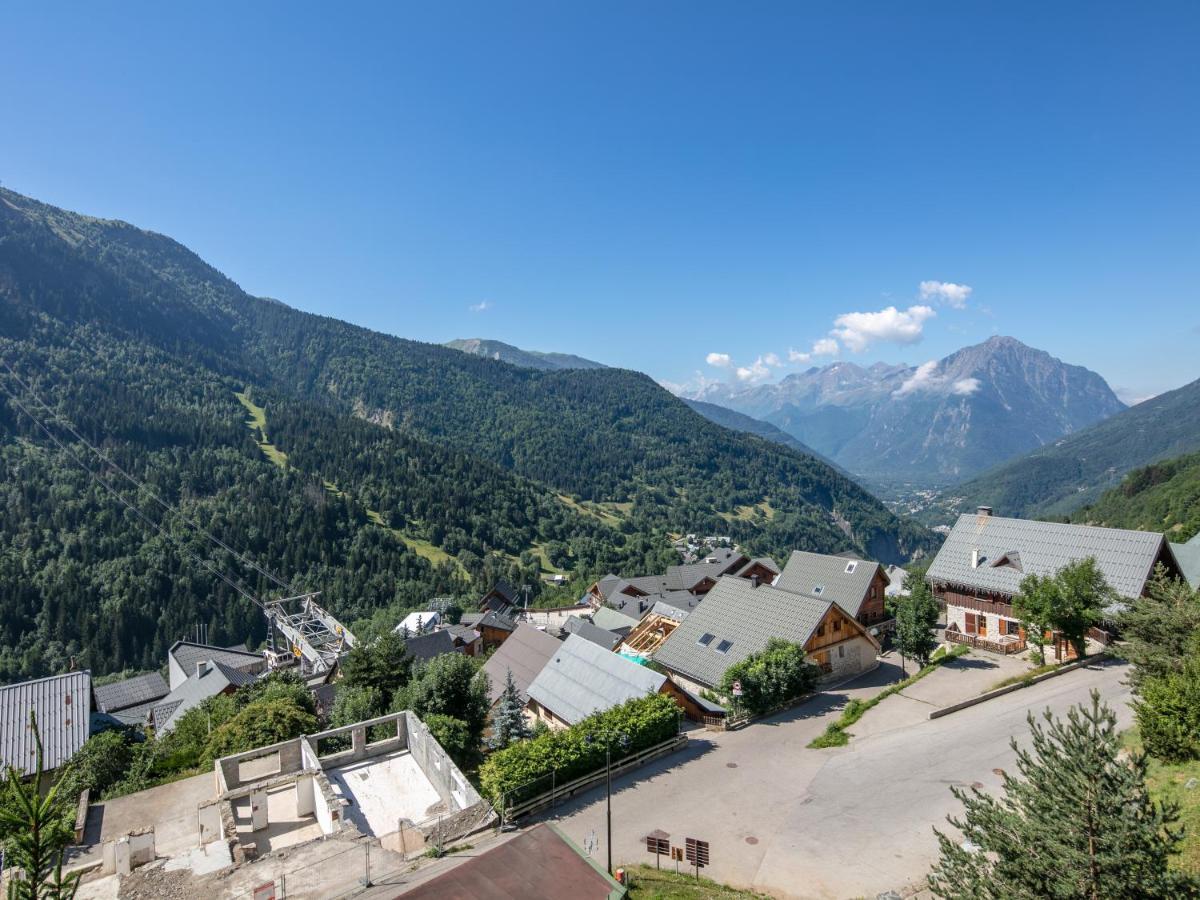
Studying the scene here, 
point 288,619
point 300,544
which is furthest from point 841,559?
point 300,544

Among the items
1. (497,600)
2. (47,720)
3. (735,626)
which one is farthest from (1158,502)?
(47,720)

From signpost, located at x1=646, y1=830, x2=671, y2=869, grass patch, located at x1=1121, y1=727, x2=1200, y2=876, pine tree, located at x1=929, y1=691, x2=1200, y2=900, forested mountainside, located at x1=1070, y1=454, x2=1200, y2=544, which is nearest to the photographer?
pine tree, located at x1=929, y1=691, x2=1200, y2=900

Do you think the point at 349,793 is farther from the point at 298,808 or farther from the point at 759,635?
the point at 759,635

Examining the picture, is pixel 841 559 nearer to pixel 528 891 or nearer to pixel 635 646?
pixel 635 646

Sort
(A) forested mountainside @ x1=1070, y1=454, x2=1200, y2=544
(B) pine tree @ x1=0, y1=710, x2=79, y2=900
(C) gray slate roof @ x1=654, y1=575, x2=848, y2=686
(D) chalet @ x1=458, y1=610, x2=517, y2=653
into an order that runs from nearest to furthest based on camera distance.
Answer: (B) pine tree @ x1=0, y1=710, x2=79, y2=900
(C) gray slate roof @ x1=654, y1=575, x2=848, y2=686
(D) chalet @ x1=458, y1=610, x2=517, y2=653
(A) forested mountainside @ x1=1070, y1=454, x2=1200, y2=544

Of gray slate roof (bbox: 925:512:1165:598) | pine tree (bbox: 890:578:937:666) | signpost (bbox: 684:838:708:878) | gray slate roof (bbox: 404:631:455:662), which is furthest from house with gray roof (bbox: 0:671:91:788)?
gray slate roof (bbox: 925:512:1165:598)

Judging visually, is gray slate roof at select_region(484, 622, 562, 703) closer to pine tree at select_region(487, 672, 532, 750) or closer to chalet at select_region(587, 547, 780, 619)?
pine tree at select_region(487, 672, 532, 750)

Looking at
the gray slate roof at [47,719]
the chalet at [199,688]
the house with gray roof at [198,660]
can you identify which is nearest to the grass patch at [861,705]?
→ the gray slate roof at [47,719]
